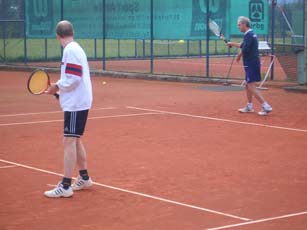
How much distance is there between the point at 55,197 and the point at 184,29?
58.0 feet

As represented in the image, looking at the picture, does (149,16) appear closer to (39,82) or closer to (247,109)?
(247,109)

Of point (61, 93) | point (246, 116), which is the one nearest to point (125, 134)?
point (246, 116)

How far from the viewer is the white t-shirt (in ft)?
26.5

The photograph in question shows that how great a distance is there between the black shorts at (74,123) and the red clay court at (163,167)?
2.31ft

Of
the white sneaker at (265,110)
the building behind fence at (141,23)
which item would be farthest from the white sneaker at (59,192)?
the building behind fence at (141,23)

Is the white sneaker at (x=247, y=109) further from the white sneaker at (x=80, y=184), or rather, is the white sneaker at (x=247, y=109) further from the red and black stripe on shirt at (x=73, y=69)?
the red and black stripe on shirt at (x=73, y=69)

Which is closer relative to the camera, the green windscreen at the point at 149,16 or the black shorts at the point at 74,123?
the black shorts at the point at 74,123

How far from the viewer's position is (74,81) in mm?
8078

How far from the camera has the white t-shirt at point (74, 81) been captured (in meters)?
8.09

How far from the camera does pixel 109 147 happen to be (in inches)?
447

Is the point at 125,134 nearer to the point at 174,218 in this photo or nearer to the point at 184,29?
the point at 174,218

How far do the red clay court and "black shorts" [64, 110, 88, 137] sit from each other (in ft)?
2.31

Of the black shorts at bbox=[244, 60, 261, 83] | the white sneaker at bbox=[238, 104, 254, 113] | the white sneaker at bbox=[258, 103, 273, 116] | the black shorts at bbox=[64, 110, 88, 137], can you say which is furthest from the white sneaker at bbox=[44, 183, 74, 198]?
the white sneaker at bbox=[238, 104, 254, 113]

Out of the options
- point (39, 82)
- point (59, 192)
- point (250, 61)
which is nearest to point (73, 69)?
point (39, 82)
